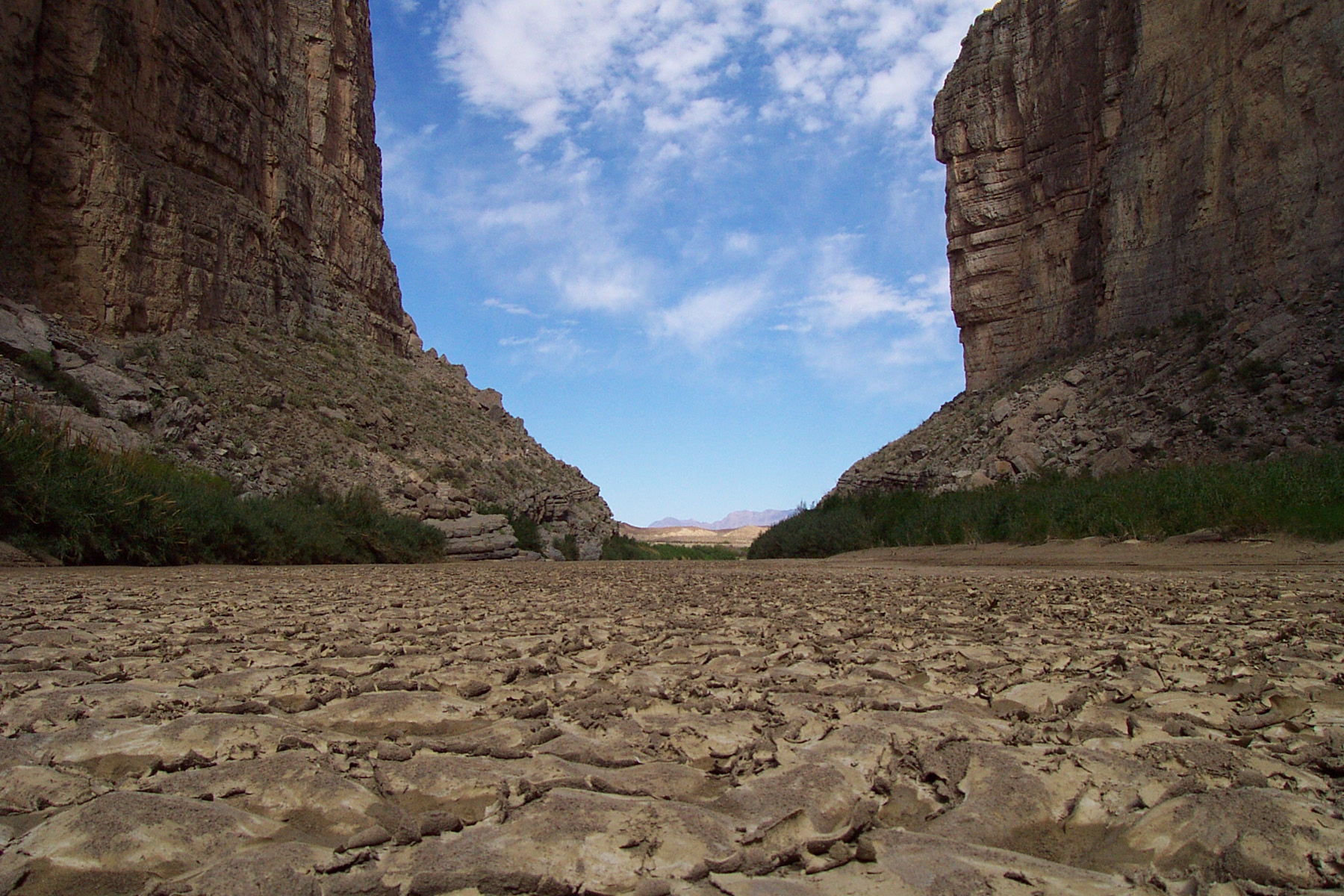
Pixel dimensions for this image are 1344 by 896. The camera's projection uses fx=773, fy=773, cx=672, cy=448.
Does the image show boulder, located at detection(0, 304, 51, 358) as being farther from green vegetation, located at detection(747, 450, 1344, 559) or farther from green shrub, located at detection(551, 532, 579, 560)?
green vegetation, located at detection(747, 450, 1344, 559)

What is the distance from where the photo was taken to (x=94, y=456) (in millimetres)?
11555

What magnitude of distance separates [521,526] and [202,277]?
1318cm

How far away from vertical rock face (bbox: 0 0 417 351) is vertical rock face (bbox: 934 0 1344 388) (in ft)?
100

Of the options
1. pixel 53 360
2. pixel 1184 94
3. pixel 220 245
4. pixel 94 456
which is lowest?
pixel 94 456

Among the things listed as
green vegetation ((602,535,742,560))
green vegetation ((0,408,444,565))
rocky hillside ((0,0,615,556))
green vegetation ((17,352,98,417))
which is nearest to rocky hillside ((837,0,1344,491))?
green vegetation ((602,535,742,560))

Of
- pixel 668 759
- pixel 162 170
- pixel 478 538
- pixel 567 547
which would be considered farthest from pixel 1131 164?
pixel 668 759

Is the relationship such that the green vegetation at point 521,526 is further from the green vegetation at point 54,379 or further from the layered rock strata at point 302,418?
the green vegetation at point 54,379

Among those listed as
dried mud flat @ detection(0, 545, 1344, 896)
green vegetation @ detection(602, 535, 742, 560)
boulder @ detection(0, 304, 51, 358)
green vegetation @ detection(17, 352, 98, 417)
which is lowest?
dried mud flat @ detection(0, 545, 1344, 896)

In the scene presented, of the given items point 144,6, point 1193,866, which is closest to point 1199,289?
point 1193,866

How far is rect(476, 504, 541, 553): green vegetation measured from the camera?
25.3 metres

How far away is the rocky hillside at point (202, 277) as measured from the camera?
66.7 feet

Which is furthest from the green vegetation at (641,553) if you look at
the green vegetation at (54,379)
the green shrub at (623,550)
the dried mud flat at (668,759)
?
the dried mud flat at (668,759)

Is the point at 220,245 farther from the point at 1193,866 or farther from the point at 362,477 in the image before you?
the point at 1193,866

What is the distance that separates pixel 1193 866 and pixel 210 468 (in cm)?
2163
